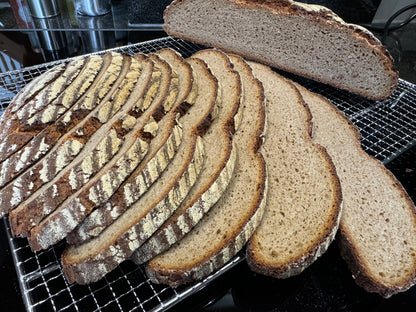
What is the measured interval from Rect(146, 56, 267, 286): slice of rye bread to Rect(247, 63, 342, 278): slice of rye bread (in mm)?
141

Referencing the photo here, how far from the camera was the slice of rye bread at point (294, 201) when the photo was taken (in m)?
1.89

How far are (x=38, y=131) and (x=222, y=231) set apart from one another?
1301 mm

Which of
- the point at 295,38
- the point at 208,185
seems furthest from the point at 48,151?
the point at 295,38

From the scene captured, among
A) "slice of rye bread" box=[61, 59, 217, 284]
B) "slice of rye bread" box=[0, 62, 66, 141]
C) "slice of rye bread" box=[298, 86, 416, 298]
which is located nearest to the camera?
"slice of rye bread" box=[61, 59, 217, 284]

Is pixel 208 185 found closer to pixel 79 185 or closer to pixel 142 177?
pixel 142 177

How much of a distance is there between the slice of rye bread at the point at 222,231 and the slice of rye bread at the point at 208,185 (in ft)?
0.24

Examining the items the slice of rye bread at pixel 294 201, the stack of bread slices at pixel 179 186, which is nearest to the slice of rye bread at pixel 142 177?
the stack of bread slices at pixel 179 186

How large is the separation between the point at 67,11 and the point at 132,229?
4.24 meters

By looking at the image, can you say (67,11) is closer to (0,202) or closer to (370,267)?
(0,202)

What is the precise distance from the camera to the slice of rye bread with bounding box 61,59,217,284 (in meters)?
1.77

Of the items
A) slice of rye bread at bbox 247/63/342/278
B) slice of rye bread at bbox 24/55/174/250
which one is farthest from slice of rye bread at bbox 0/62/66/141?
slice of rye bread at bbox 247/63/342/278

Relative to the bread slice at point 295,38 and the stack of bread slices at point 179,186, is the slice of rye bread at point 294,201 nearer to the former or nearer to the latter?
the stack of bread slices at point 179,186

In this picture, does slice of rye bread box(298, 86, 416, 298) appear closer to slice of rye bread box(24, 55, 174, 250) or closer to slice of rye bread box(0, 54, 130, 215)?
slice of rye bread box(24, 55, 174, 250)

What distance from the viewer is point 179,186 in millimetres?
1863
